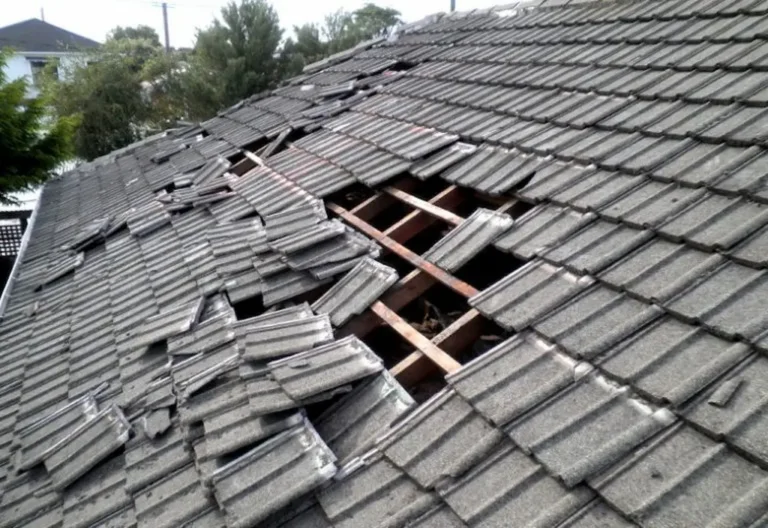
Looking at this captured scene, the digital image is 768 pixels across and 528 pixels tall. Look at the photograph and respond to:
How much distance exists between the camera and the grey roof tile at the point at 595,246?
240 centimetres

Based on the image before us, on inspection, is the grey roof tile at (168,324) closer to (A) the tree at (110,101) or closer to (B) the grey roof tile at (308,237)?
(B) the grey roof tile at (308,237)

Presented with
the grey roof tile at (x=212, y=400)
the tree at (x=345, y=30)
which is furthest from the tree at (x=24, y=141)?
the tree at (x=345, y=30)

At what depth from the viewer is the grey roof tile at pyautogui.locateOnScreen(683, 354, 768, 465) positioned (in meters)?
1.49

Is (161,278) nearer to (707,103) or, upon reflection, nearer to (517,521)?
(517,521)

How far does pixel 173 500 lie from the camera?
242 centimetres

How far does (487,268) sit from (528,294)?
1.01m

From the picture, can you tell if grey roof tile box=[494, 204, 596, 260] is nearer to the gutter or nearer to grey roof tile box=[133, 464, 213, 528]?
grey roof tile box=[133, 464, 213, 528]

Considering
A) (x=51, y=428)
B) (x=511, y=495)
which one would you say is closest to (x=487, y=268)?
(x=511, y=495)

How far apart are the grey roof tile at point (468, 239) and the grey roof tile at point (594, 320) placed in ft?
2.43

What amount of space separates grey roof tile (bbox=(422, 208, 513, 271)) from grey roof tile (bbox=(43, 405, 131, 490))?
6.65ft

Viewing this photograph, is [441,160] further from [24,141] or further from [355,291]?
[24,141]

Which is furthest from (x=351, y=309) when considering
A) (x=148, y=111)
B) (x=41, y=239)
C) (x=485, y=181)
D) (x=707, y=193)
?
(x=148, y=111)

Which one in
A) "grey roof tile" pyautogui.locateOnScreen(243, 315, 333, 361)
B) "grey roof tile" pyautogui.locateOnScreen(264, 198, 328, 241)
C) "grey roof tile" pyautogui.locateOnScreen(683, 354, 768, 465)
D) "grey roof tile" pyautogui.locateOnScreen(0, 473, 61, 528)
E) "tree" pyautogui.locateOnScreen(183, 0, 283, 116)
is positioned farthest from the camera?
"tree" pyautogui.locateOnScreen(183, 0, 283, 116)

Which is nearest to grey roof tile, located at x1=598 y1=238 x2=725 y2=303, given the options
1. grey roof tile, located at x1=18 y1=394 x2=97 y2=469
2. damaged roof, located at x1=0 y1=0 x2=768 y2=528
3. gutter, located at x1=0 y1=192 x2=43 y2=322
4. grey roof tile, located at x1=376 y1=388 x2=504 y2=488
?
damaged roof, located at x1=0 y1=0 x2=768 y2=528
